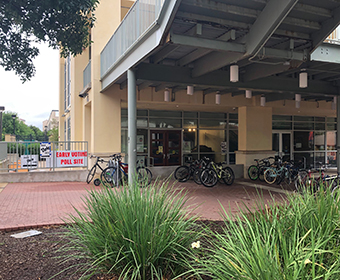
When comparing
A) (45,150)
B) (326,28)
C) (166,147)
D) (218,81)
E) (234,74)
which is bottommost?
(45,150)

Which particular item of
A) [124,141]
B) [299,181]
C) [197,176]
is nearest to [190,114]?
[124,141]

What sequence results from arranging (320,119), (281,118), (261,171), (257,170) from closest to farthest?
(261,171)
(257,170)
(281,118)
(320,119)

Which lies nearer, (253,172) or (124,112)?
(253,172)

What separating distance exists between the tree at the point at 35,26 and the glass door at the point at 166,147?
31.7 feet

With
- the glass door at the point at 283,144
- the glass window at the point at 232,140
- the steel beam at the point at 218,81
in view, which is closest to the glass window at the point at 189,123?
the glass window at the point at 232,140

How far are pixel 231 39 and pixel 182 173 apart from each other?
7.06 m

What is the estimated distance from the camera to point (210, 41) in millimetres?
7094

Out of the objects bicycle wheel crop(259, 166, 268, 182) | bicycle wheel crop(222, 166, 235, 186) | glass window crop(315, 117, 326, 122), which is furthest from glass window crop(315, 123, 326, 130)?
bicycle wheel crop(222, 166, 235, 186)

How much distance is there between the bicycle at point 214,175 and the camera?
12.0 meters

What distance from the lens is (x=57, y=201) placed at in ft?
29.1

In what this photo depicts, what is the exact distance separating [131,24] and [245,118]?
7.85 m

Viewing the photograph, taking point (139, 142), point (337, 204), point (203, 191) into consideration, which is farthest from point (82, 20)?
point (139, 142)

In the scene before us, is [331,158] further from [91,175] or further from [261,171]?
[91,175]

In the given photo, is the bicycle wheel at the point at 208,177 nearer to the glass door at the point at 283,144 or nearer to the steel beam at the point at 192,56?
the steel beam at the point at 192,56
